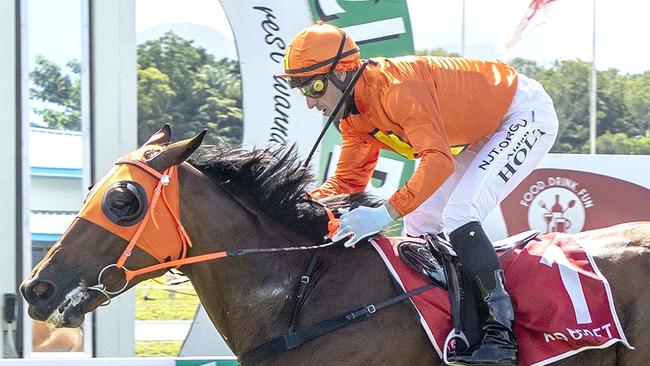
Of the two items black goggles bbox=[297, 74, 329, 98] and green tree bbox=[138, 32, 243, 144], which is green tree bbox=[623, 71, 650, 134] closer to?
green tree bbox=[138, 32, 243, 144]

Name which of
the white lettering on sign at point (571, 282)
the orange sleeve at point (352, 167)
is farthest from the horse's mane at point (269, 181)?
the white lettering on sign at point (571, 282)

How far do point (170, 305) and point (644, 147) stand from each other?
5149 millimetres

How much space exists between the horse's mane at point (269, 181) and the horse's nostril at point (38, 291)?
27.8 inches

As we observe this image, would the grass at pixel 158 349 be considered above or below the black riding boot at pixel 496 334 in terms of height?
below

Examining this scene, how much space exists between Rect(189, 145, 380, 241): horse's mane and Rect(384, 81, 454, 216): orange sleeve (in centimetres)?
38

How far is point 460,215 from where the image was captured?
3541 millimetres

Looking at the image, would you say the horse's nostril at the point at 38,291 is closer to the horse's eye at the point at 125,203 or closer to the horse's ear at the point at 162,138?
the horse's eye at the point at 125,203

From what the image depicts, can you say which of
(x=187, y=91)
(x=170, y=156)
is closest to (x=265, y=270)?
(x=170, y=156)

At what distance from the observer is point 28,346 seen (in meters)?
5.52

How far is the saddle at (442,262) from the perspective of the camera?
346cm

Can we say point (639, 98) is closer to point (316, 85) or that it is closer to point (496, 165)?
point (496, 165)

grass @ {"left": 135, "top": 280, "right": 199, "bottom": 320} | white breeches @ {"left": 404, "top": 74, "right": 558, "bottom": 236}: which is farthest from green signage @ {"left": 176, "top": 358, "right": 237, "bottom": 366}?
grass @ {"left": 135, "top": 280, "right": 199, "bottom": 320}

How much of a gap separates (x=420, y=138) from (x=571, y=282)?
0.77 meters

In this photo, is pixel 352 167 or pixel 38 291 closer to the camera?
pixel 38 291
